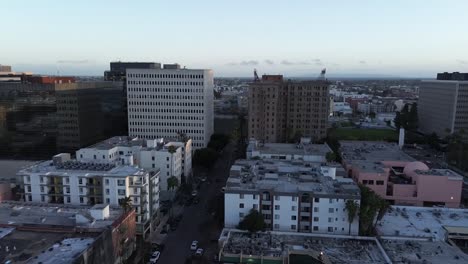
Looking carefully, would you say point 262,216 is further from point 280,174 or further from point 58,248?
point 58,248

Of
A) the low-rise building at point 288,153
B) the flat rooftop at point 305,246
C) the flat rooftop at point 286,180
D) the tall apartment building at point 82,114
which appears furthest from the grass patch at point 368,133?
the flat rooftop at point 305,246

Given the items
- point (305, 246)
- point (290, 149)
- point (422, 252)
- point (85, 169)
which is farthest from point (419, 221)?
point (85, 169)

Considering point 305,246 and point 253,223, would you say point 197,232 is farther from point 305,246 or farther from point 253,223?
point 305,246

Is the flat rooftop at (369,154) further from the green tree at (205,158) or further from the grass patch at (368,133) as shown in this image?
the grass patch at (368,133)

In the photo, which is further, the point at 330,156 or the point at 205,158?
the point at 205,158

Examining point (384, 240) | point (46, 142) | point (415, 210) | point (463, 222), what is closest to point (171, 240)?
point (384, 240)

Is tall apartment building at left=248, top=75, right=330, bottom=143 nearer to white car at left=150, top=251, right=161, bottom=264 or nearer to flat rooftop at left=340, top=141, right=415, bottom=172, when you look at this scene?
flat rooftop at left=340, top=141, right=415, bottom=172
